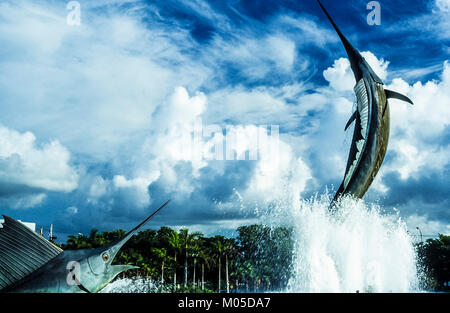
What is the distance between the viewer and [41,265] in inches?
349

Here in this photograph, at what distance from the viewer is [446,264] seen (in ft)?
126

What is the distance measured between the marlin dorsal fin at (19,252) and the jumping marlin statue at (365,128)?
9.87 metres

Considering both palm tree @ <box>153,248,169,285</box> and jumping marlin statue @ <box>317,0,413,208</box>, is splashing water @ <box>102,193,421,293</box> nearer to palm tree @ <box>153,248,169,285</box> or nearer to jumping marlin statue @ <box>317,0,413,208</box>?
jumping marlin statue @ <box>317,0,413,208</box>

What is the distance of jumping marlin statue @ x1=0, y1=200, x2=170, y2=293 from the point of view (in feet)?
28.2

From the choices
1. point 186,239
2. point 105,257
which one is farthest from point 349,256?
point 186,239

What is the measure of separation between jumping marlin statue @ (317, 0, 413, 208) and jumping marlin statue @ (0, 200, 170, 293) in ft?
29.2

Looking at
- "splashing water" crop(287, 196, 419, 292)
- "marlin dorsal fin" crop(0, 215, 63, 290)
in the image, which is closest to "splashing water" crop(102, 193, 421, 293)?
"splashing water" crop(287, 196, 419, 292)

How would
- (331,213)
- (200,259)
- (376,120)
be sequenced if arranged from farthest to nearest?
(200,259)
(331,213)
(376,120)
